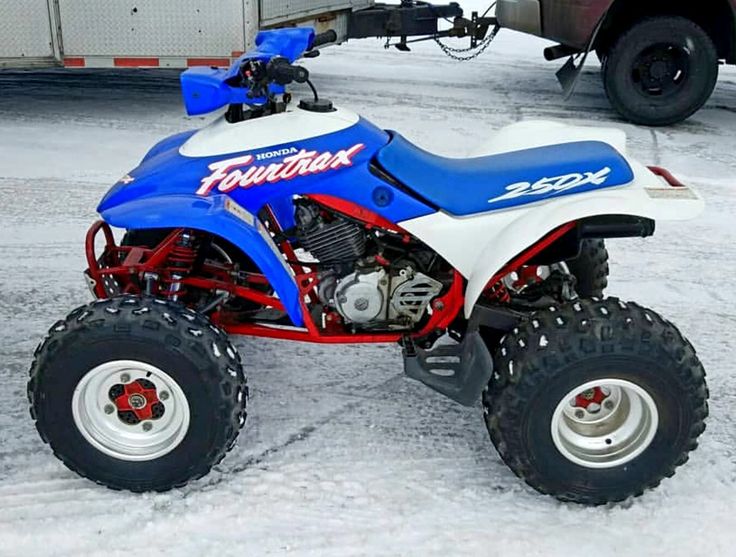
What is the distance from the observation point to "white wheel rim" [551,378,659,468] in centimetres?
254

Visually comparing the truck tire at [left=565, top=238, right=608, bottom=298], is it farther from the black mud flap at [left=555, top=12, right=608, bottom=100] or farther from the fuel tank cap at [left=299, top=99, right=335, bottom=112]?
the black mud flap at [left=555, top=12, right=608, bottom=100]

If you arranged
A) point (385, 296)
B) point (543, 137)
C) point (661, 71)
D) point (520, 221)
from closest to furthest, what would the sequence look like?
1. point (520, 221)
2. point (385, 296)
3. point (543, 137)
4. point (661, 71)

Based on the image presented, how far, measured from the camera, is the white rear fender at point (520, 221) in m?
2.49

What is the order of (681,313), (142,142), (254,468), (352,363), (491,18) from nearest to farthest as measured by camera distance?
(254,468) → (352,363) → (681,313) → (142,142) → (491,18)

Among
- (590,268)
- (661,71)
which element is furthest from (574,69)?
(590,268)

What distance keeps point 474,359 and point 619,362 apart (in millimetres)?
468

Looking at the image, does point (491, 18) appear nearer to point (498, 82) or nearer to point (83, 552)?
point (498, 82)

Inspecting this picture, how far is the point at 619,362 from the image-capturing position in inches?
97.0

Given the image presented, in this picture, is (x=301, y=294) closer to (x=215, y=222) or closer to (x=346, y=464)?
(x=215, y=222)

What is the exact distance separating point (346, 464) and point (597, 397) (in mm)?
888

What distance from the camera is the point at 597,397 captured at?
2707mm

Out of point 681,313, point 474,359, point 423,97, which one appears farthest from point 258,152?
point 423,97

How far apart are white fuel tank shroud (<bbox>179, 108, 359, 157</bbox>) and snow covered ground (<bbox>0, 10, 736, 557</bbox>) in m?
1.07

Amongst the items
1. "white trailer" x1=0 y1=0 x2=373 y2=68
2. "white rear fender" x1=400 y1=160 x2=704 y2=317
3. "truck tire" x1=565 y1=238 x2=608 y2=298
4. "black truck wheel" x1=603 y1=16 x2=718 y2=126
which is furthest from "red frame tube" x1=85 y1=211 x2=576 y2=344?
"black truck wheel" x1=603 y1=16 x2=718 y2=126
